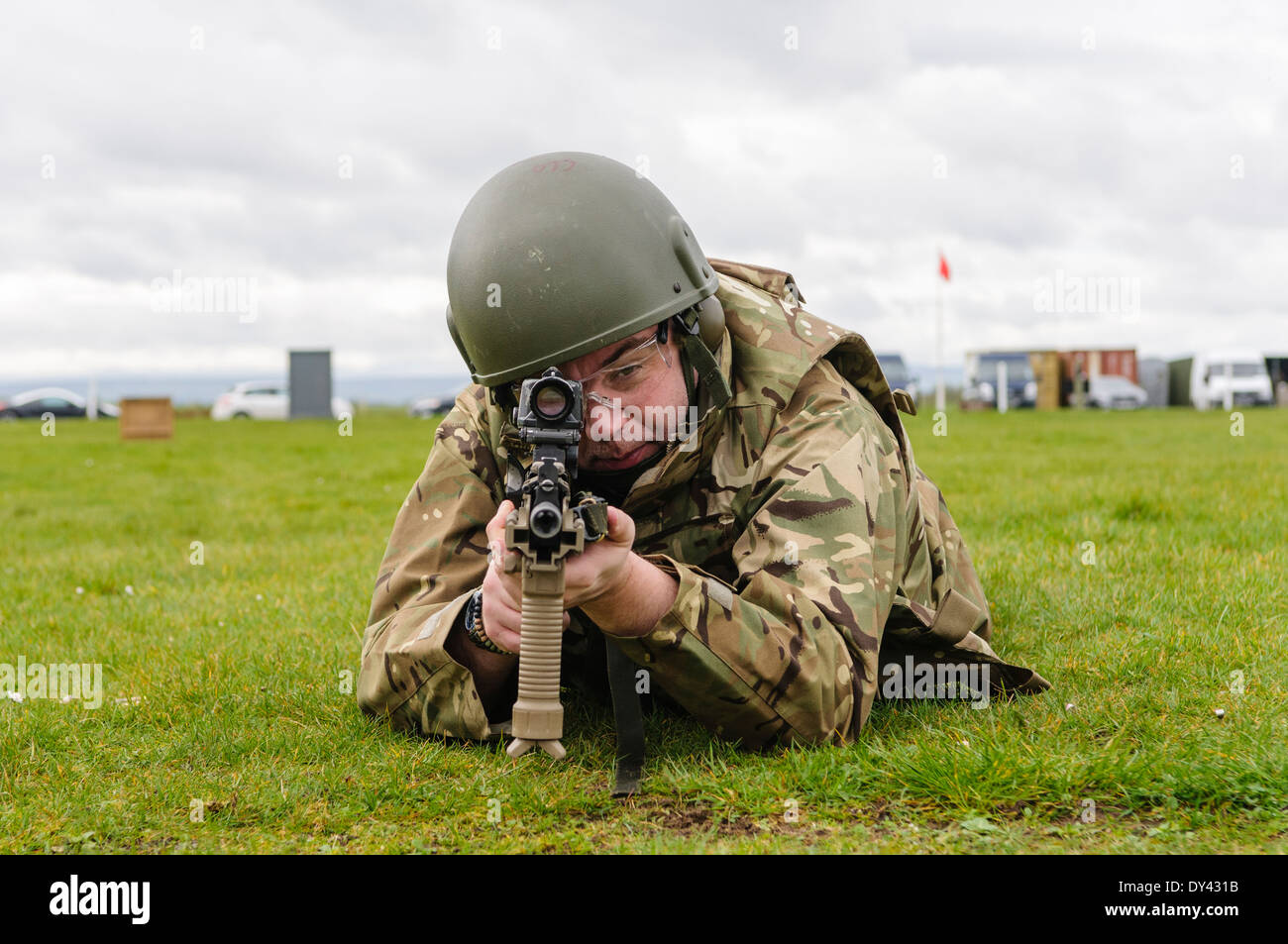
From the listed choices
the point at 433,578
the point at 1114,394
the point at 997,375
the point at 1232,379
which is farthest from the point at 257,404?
the point at 433,578

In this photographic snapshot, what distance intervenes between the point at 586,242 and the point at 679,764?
5.02 ft

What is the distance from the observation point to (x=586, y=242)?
329cm

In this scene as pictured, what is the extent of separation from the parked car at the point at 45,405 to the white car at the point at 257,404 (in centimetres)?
400

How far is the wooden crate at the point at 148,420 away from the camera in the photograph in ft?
78.8

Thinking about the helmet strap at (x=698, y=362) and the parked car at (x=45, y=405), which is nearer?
the helmet strap at (x=698, y=362)

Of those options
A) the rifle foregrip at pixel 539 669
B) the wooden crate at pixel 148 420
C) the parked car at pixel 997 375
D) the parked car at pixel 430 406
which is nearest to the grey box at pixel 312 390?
the parked car at pixel 430 406

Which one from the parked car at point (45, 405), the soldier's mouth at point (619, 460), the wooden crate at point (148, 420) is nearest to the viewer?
the soldier's mouth at point (619, 460)

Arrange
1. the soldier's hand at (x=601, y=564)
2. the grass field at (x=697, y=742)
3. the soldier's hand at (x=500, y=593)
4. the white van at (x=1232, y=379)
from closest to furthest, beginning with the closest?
the soldier's hand at (x=601, y=564), the soldier's hand at (x=500, y=593), the grass field at (x=697, y=742), the white van at (x=1232, y=379)

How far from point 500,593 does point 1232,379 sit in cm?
3904

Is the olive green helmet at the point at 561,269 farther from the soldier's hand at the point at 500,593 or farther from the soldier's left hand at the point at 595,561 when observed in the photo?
the soldier's left hand at the point at 595,561

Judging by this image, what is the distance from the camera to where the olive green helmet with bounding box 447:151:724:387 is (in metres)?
3.24
